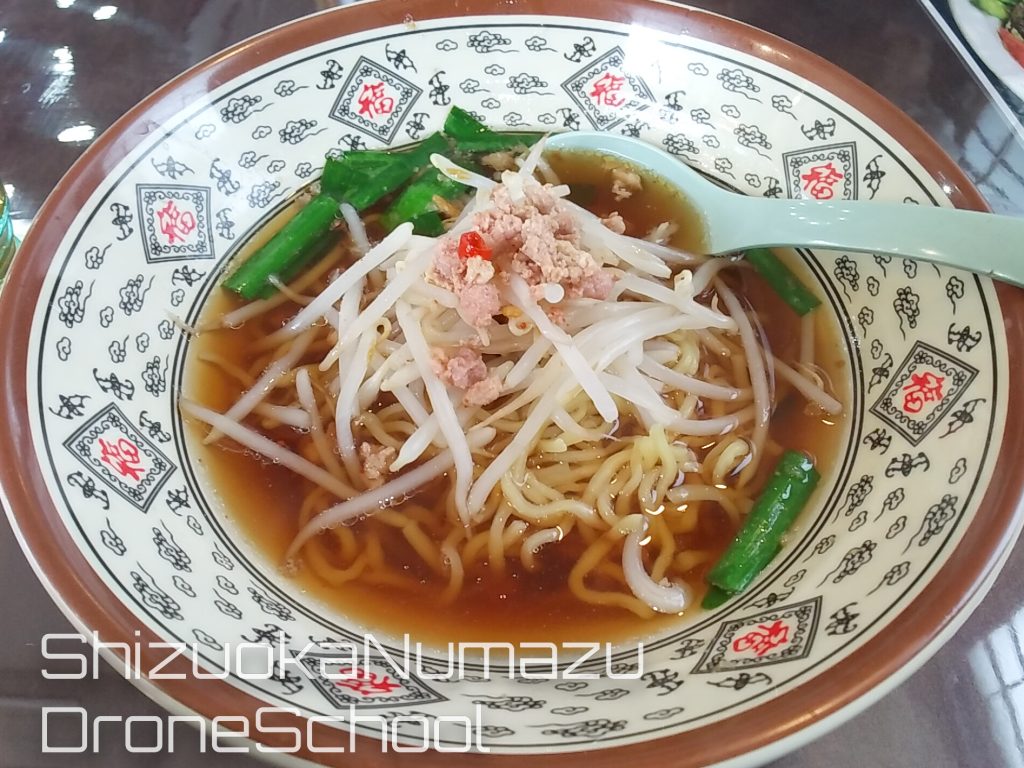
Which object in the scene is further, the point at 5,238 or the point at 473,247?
the point at 5,238

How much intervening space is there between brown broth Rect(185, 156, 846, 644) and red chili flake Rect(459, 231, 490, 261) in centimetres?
49

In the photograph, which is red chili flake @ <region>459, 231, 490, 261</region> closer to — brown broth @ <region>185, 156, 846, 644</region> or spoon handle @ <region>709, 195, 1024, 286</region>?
brown broth @ <region>185, 156, 846, 644</region>

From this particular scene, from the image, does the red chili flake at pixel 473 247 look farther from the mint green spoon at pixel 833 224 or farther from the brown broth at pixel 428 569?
the mint green spoon at pixel 833 224

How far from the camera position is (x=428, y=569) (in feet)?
5.17

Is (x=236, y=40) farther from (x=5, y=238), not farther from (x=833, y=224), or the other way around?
(x=833, y=224)

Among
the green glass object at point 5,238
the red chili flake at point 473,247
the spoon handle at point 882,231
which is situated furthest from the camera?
the green glass object at point 5,238

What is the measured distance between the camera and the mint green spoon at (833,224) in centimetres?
140

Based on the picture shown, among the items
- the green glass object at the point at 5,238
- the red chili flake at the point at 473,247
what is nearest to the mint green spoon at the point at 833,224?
the red chili flake at the point at 473,247

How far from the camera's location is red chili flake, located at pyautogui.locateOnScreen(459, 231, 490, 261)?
1.56 meters

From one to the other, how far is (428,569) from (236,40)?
194 centimetres

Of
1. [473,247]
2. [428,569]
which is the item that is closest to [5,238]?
[473,247]

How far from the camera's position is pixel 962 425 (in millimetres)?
1332

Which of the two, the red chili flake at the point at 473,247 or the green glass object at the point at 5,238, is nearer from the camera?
the red chili flake at the point at 473,247

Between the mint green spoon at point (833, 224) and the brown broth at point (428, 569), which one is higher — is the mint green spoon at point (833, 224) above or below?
above
